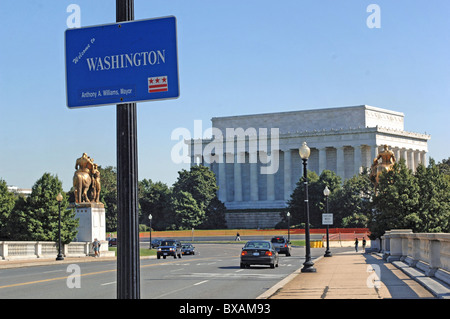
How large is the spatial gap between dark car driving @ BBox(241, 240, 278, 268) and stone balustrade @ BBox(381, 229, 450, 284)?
242 inches

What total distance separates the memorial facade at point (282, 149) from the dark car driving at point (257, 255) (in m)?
104

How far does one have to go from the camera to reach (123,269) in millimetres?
7270

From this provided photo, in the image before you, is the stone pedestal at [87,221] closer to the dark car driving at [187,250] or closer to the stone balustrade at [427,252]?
the dark car driving at [187,250]

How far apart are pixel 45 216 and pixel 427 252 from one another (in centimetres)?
3984

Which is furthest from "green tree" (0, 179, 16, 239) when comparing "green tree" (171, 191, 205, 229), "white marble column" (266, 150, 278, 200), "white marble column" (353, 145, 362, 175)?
"white marble column" (266, 150, 278, 200)

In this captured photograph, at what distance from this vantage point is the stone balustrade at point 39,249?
159 feet

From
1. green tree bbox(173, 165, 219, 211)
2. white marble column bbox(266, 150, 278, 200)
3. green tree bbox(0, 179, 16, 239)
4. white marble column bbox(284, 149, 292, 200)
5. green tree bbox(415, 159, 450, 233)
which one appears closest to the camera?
green tree bbox(415, 159, 450, 233)

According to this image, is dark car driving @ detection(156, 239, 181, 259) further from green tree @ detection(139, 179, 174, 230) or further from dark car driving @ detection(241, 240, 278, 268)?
green tree @ detection(139, 179, 174, 230)

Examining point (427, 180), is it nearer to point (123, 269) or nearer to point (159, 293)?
point (159, 293)

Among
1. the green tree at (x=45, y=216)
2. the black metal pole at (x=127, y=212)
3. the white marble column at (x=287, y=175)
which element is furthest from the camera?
the white marble column at (x=287, y=175)

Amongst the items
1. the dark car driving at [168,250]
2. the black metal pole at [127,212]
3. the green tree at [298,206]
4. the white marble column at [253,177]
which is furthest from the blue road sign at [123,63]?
the white marble column at [253,177]

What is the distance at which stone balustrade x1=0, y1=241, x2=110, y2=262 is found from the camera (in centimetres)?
4853
